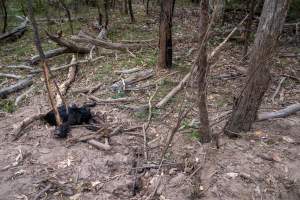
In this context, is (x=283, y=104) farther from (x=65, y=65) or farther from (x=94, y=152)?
(x=65, y=65)

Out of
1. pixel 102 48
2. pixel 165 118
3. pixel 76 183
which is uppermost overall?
pixel 102 48

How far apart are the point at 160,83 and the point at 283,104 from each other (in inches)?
91.1

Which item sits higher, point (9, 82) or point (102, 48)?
point (102, 48)

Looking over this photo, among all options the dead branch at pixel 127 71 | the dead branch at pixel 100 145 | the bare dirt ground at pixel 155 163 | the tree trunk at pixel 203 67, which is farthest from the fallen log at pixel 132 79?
the tree trunk at pixel 203 67

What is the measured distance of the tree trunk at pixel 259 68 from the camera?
13.4 ft

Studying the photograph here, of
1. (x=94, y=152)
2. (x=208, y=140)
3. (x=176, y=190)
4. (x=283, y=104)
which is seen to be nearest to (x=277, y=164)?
(x=208, y=140)

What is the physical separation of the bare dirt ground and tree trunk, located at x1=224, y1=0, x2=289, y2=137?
26 cm

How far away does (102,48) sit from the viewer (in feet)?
27.6

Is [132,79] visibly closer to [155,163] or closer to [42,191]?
[155,163]

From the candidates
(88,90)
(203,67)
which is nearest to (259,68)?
(203,67)

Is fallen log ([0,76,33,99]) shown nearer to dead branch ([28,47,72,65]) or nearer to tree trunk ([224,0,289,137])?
dead branch ([28,47,72,65])

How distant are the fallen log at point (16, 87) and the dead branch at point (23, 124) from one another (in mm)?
1824

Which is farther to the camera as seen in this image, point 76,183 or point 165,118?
point 165,118

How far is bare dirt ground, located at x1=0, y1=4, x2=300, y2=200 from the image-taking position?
4.01 meters
